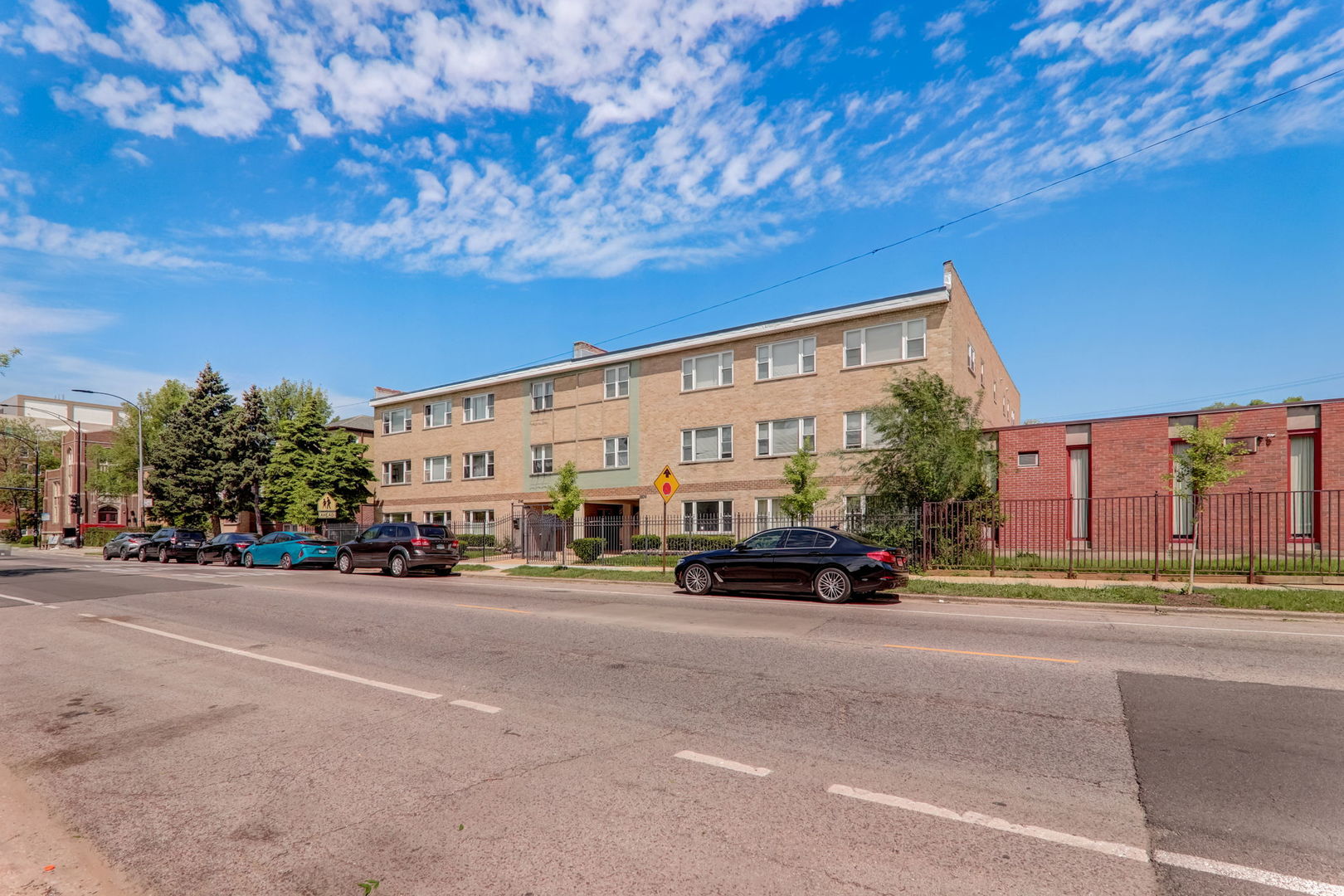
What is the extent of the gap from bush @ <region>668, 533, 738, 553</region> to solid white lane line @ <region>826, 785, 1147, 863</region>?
22003 millimetres

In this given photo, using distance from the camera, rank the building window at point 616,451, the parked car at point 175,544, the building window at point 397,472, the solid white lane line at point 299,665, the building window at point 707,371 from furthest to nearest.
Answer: the building window at point 397,472
the building window at point 616,451
the parked car at point 175,544
the building window at point 707,371
the solid white lane line at point 299,665

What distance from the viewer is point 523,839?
3.75 m

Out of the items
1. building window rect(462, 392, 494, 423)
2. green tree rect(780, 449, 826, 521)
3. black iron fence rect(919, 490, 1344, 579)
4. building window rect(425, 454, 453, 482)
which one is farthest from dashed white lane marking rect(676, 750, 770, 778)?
building window rect(425, 454, 453, 482)

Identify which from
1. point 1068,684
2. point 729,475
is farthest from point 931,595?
point 729,475

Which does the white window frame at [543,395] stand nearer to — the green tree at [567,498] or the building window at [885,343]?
the green tree at [567,498]

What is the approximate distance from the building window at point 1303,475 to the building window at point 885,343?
10813 millimetres

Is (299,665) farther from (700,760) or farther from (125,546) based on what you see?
(125,546)

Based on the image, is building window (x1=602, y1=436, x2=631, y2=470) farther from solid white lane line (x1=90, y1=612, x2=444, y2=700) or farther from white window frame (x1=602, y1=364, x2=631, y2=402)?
solid white lane line (x1=90, y1=612, x2=444, y2=700)

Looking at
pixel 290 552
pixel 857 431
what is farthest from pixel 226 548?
pixel 857 431

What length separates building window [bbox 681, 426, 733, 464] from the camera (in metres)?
30.5

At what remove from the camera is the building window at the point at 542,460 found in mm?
A: 36531

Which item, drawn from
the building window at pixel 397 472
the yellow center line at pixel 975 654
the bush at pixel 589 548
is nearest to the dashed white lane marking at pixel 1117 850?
the yellow center line at pixel 975 654

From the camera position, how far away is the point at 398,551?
22359 millimetres

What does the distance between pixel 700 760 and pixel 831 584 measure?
947 centimetres
